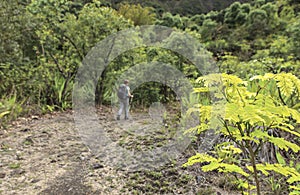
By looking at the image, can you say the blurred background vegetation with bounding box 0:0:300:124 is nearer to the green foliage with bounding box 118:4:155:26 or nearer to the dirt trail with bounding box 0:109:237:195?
the dirt trail with bounding box 0:109:237:195

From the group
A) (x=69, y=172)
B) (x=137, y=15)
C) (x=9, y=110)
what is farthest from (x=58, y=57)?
(x=137, y=15)

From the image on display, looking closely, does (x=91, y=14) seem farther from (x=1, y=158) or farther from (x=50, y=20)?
(x=1, y=158)

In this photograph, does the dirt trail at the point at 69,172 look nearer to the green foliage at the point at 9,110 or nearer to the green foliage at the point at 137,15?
the green foliage at the point at 9,110

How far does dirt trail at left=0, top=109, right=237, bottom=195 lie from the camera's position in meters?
2.93

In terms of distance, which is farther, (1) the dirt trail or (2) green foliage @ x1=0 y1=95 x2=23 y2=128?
(2) green foliage @ x1=0 y1=95 x2=23 y2=128

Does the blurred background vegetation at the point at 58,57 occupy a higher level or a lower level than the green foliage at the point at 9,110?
higher

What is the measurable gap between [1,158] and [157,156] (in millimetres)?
2089

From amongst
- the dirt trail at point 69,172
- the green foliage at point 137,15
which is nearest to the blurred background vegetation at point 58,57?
the dirt trail at point 69,172

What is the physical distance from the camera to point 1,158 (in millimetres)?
3742

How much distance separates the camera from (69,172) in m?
3.33

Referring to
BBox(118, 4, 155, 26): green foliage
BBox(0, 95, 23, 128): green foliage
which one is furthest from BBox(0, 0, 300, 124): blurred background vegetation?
BBox(118, 4, 155, 26): green foliage

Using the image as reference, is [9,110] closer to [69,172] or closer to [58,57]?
[58,57]

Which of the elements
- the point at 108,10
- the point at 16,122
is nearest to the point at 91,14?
the point at 108,10

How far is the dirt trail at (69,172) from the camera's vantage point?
→ 2.93 m
